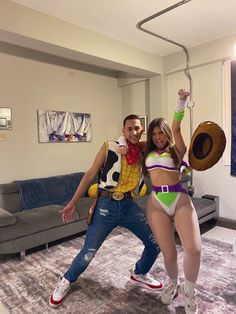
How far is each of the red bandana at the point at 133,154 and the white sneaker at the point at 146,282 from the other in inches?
41.2

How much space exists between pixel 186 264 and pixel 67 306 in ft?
3.25

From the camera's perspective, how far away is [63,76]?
4.38 metres

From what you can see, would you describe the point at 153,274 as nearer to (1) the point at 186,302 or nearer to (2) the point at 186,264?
(1) the point at 186,302

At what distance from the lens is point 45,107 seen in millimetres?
4152

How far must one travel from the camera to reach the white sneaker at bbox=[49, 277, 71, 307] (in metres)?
2.04

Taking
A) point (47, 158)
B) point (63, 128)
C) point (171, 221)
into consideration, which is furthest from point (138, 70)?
point (171, 221)

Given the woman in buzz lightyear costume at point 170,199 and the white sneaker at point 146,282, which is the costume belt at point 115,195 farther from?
the white sneaker at point 146,282

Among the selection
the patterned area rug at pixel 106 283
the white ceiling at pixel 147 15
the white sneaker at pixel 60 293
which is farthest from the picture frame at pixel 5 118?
the white sneaker at pixel 60 293

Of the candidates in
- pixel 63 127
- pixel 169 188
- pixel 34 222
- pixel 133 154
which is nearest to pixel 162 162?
pixel 169 188

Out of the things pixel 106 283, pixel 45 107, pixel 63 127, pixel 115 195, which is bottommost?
pixel 106 283

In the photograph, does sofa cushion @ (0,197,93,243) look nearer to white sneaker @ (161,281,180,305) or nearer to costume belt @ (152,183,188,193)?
white sneaker @ (161,281,180,305)

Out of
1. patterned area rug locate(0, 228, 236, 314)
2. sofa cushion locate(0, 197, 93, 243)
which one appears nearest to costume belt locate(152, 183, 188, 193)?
patterned area rug locate(0, 228, 236, 314)

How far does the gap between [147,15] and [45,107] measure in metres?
2.01

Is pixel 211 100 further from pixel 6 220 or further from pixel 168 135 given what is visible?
pixel 6 220
